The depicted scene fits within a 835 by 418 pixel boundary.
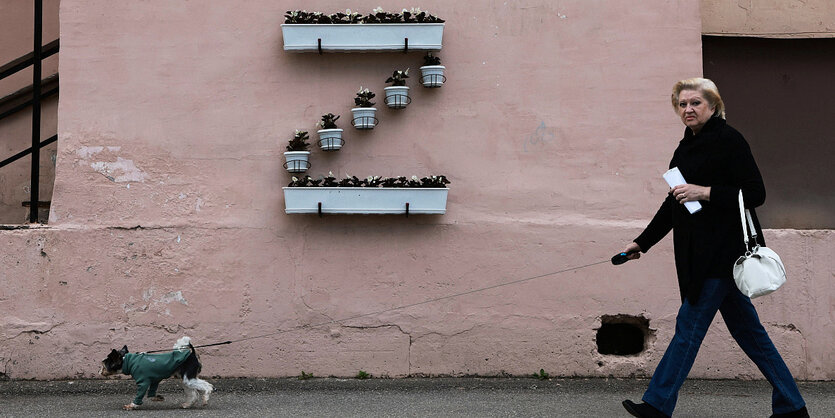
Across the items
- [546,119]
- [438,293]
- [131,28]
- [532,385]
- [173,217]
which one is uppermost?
[131,28]

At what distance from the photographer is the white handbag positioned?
441 cm

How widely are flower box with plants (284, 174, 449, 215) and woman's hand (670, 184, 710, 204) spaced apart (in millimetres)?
1885

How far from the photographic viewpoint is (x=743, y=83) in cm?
680

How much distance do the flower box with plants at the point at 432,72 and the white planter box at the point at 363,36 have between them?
3.2 inches

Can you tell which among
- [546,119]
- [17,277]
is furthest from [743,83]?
[17,277]

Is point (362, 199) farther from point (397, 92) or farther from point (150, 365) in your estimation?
point (150, 365)

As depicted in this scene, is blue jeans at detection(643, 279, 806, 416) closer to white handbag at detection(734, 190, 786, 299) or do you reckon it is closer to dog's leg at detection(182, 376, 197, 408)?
white handbag at detection(734, 190, 786, 299)

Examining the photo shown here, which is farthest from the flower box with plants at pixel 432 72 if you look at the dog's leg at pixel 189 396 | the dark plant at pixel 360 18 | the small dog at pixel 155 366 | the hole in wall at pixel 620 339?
the dog's leg at pixel 189 396

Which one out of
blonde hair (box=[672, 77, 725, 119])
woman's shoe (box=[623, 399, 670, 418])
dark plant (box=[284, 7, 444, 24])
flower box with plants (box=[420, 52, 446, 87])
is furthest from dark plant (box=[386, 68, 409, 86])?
woman's shoe (box=[623, 399, 670, 418])

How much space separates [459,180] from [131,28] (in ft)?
7.91

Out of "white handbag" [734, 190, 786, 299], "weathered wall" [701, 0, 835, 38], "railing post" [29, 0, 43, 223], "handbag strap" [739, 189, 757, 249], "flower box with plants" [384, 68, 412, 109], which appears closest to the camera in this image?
"white handbag" [734, 190, 786, 299]

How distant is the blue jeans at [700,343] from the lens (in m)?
4.59

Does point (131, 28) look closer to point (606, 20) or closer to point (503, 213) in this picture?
point (503, 213)

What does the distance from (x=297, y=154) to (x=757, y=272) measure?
3.01 meters
